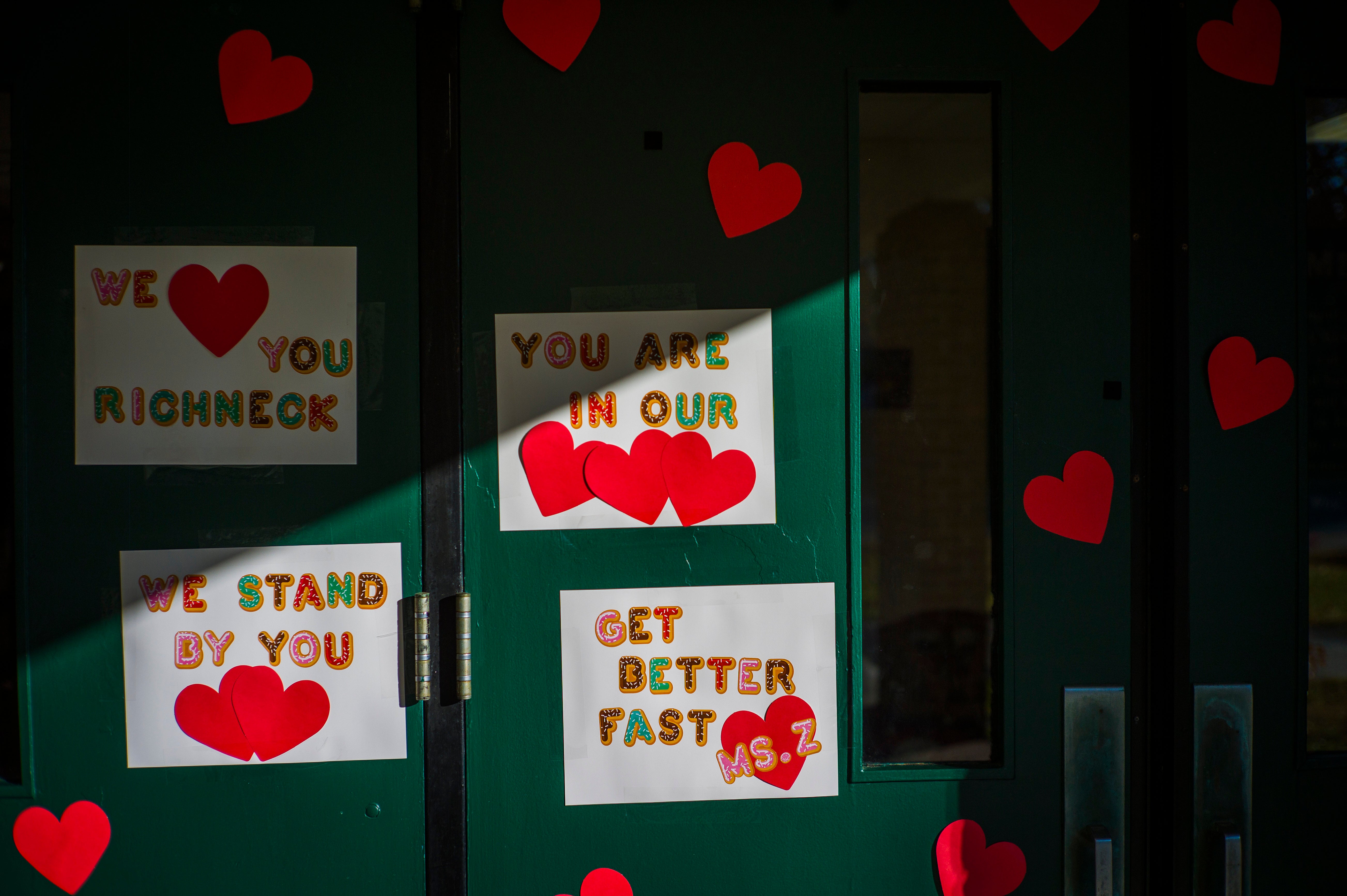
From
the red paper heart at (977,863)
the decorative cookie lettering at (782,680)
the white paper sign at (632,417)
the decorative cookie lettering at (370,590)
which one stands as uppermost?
the white paper sign at (632,417)

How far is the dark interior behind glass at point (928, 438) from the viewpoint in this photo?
1307 mm

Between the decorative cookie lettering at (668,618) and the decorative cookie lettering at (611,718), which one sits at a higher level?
the decorative cookie lettering at (668,618)

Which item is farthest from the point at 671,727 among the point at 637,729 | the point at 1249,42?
the point at 1249,42

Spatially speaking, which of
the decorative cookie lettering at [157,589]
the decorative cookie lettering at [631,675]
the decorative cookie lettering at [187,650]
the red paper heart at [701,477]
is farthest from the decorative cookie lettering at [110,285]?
the decorative cookie lettering at [631,675]

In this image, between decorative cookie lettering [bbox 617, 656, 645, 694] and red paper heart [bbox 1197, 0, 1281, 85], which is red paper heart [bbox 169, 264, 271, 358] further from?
red paper heart [bbox 1197, 0, 1281, 85]

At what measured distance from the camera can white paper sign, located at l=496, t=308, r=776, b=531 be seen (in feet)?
4.14

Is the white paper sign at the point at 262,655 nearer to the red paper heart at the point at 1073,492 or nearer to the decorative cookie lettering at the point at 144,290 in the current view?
the decorative cookie lettering at the point at 144,290

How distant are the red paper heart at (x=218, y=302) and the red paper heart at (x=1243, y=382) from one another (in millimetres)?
1734

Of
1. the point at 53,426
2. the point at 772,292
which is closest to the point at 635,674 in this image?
the point at 772,292

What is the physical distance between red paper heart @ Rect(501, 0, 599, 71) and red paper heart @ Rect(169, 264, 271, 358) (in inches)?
25.3

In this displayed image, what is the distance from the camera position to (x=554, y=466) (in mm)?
1266

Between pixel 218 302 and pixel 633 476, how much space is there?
31.8 inches

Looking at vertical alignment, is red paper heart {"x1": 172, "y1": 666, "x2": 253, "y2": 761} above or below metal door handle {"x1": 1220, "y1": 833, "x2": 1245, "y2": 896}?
above

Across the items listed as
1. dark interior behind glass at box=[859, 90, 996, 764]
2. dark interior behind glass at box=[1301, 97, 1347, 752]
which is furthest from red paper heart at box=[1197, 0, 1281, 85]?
dark interior behind glass at box=[859, 90, 996, 764]
